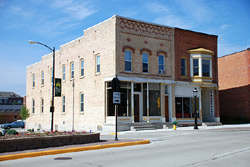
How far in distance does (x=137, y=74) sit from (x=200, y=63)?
24.4 ft

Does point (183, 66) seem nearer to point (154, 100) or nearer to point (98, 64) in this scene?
point (154, 100)

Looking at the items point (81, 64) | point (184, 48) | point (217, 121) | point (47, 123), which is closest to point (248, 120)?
point (217, 121)

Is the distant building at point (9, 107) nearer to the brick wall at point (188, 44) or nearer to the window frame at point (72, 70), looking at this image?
the window frame at point (72, 70)

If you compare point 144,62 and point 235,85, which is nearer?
point 144,62

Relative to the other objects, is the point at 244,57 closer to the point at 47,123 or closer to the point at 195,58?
the point at 195,58

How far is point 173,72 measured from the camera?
97.6ft

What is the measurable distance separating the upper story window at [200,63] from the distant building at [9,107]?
43954 mm

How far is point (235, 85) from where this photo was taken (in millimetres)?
37812

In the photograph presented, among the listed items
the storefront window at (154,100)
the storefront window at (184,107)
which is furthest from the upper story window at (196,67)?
the storefront window at (154,100)

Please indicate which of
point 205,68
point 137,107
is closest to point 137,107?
point 137,107

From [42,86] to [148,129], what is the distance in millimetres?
19201

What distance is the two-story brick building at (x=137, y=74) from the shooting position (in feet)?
88.5

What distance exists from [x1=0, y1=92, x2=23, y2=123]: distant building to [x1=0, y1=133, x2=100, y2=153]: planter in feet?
167

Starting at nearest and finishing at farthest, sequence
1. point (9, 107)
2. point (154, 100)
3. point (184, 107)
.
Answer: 1. point (154, 100)
2. point (184, 107)
3. point (9, 107)
